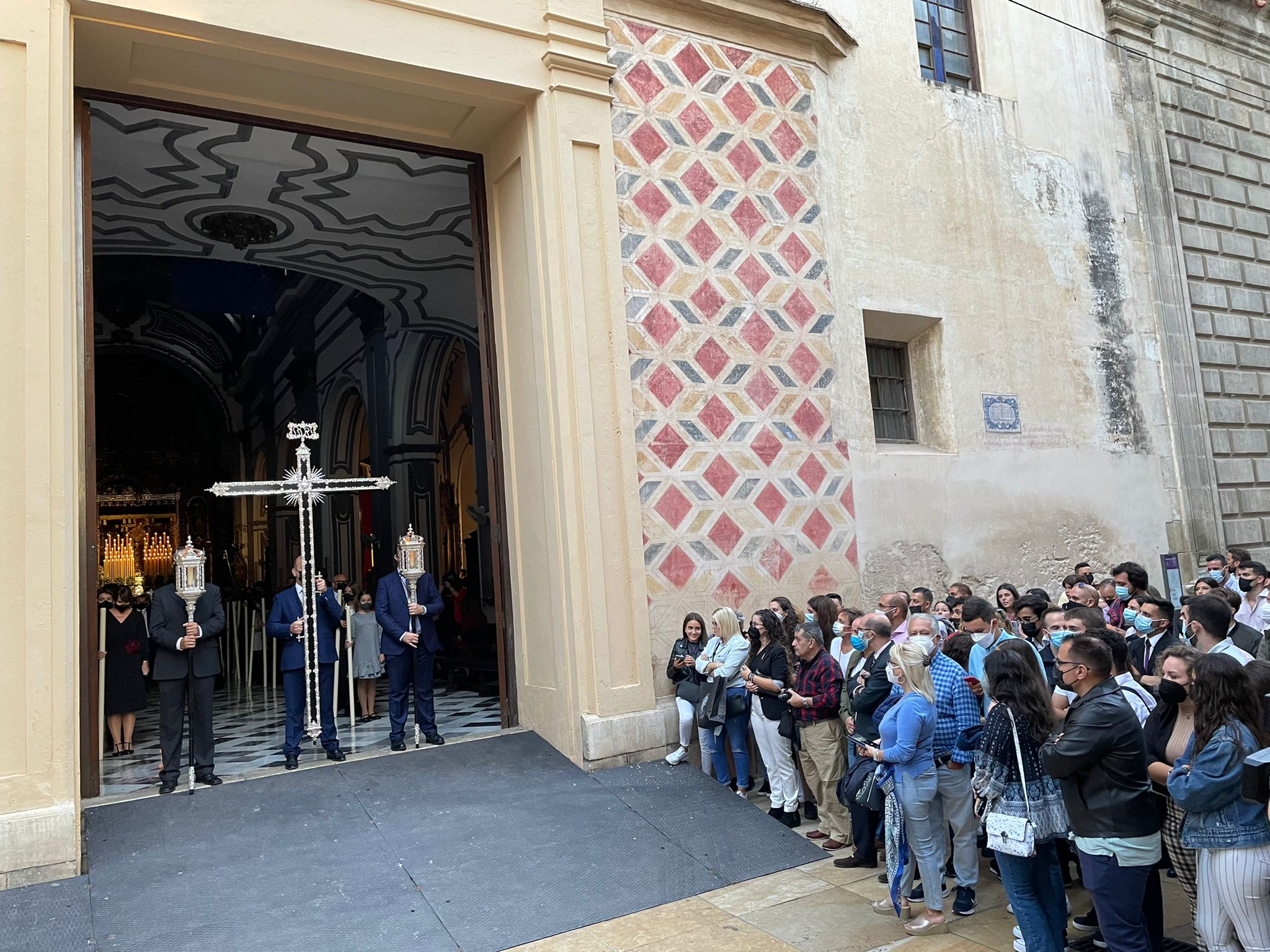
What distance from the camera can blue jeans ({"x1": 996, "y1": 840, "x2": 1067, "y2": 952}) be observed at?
4219 mm

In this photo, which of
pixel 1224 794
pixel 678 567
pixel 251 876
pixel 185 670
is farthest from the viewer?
pixel 678 567

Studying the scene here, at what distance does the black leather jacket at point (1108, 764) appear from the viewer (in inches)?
152

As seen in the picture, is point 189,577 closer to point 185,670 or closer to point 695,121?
point 185,670

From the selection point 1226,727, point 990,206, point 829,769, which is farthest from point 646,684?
point 990,206

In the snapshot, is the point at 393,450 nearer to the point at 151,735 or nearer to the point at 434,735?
the point at 151,735

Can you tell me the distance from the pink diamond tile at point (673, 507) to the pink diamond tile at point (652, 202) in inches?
85.9

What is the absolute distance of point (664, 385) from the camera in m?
7.86

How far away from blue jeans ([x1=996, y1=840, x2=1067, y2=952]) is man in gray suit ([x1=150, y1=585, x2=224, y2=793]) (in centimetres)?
504

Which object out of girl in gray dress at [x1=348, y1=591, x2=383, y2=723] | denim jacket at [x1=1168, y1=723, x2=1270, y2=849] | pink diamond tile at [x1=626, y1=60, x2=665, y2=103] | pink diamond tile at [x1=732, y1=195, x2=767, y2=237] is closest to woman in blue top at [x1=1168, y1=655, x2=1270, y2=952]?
denim jacket at [x1=1168, y1=723, x2=1270, y2=849]

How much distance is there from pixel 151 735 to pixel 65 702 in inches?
195

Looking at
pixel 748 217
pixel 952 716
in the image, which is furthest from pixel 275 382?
pixel 952 716

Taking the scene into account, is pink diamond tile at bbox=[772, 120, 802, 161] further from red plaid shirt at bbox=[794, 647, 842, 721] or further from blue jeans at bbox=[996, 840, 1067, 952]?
blue jeans at bbox=[996, 840, 1067, 952]

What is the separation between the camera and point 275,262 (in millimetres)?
12625

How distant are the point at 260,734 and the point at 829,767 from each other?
570 cm
